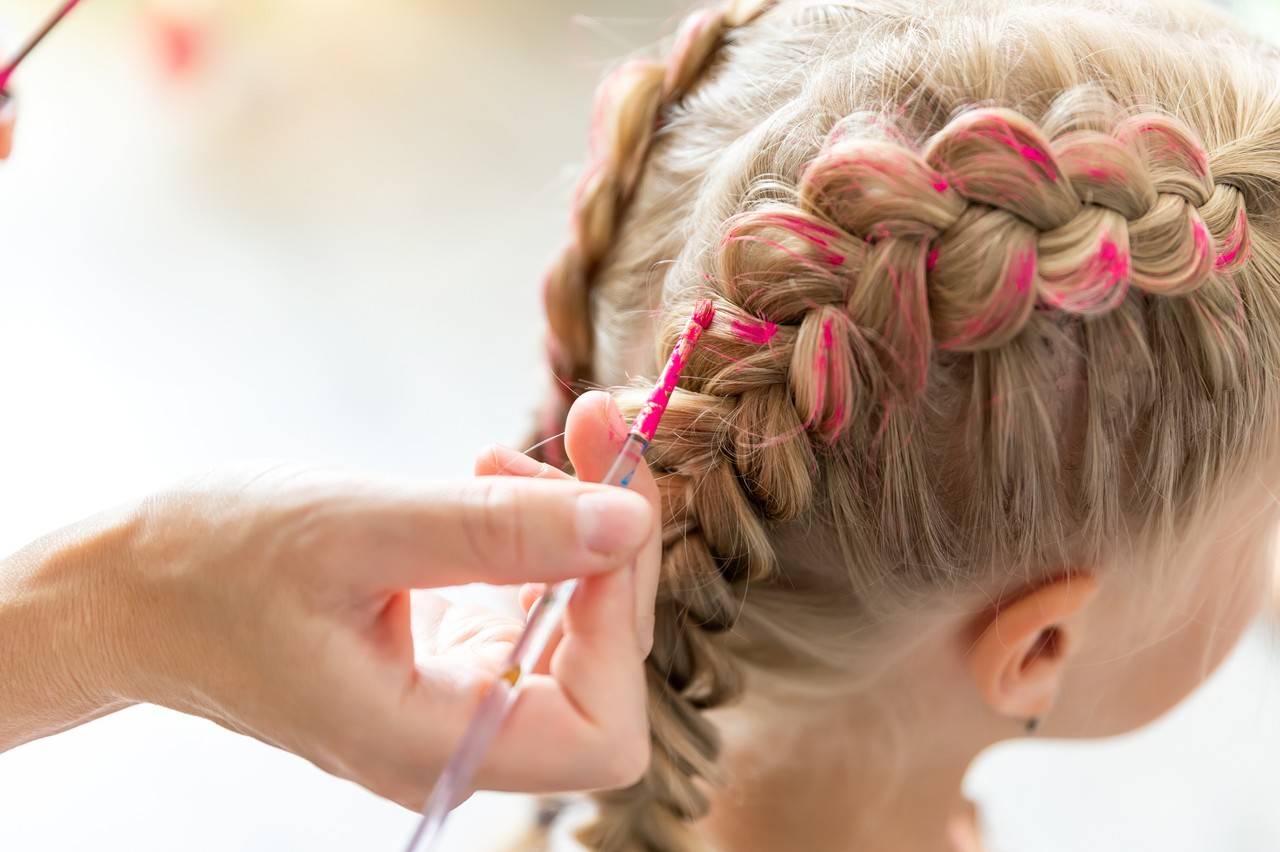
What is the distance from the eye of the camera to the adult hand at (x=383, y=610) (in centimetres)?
64

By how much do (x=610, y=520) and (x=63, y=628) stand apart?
43 cm

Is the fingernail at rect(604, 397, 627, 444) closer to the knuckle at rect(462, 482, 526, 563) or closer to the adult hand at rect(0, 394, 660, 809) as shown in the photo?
the adult hand at rect(0, 394, 660, 809)

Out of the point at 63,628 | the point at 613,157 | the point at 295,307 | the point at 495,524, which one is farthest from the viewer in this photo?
the point at 295,307

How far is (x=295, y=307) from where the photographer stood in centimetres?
215

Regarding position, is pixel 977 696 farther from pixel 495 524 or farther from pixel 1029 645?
pixel 495 524

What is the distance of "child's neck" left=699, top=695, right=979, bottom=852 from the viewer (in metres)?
1.01

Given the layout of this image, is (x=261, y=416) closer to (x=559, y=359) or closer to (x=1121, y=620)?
(x=559, y=359)

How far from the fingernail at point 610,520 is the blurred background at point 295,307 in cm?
68

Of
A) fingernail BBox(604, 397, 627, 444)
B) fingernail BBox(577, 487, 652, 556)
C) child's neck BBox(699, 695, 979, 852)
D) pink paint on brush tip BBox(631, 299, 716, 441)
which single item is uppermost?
pink paint on brush tip BBox(631, 299, 716, 441)

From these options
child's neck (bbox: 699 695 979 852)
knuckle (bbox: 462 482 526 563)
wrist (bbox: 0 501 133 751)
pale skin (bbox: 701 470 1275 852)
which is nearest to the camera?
knuckle (bbox: 462 482 526 563)

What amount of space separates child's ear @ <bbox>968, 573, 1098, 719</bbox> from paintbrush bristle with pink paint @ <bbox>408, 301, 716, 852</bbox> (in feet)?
1.09

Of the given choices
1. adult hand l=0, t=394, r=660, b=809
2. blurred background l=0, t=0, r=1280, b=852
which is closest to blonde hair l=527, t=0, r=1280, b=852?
adult hand l=0, t=394, r=660, b=809

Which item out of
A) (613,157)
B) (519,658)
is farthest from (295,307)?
(519,658)

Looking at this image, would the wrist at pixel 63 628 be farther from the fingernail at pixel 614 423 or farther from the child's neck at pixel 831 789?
the child's neck at pixel 831 789
